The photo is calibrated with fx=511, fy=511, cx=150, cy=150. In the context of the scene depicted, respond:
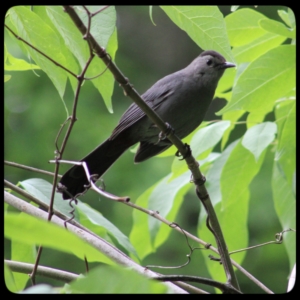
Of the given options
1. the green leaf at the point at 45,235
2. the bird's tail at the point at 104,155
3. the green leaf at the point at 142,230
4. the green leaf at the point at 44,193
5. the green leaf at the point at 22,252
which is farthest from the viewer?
the bird's tail at the point at 104,155

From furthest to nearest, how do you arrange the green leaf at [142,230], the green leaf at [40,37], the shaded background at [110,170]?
the shaded background at [110,170] → the green leaf at [142,230] → the green leaf at [40,37]

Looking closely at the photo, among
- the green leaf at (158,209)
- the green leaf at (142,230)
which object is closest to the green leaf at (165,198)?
the green leaf at (158,209)

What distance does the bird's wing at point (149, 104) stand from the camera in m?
3.30

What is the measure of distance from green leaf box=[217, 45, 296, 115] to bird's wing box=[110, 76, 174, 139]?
0.92m

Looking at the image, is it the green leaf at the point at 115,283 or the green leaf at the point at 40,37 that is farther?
the green leaf at the point at 40,37

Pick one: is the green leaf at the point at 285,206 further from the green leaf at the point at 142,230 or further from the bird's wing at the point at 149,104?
the bird's wing at the point at 149,104

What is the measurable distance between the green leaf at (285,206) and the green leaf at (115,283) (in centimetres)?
172

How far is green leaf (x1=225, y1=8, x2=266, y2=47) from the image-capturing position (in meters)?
2.71

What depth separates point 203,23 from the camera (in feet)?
5.73

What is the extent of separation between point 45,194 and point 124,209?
577cm

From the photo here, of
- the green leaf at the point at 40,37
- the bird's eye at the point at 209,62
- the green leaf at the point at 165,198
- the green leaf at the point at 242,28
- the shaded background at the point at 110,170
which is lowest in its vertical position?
Answer: the shaded background at the point at 110,170

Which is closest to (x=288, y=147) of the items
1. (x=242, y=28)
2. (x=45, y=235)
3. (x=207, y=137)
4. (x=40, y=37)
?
(x=207, y=137)

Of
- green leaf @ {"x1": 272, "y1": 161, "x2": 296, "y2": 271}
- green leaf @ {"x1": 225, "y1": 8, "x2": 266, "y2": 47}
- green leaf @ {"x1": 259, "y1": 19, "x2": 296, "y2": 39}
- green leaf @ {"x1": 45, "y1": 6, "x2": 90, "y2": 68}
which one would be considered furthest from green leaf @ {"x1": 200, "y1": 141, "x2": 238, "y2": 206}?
green leaf @ {"x1": 45, "y1": 6, "x2": 90, "y2": 68}

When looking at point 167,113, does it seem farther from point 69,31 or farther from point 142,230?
point 69,31
